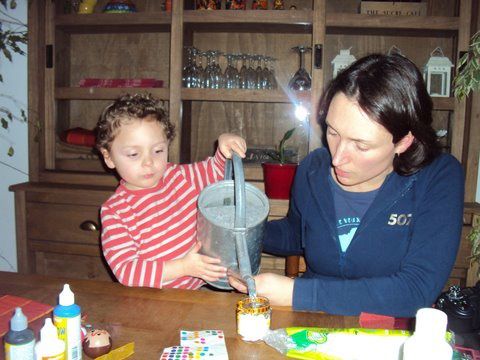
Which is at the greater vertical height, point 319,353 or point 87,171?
point 87,171

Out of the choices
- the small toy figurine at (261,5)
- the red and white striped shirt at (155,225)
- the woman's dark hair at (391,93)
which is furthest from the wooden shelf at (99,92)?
the woman's dark hair at (391,93)

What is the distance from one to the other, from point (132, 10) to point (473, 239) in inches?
62.6

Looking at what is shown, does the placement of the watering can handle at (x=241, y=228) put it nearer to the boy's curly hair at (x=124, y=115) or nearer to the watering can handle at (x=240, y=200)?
the watering can handle at (x=240, y=200)

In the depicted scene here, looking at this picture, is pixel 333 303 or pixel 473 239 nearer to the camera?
pixel 333 303

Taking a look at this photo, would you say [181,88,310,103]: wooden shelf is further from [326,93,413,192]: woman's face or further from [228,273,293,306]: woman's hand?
[228,273,293,306]: woman's hand

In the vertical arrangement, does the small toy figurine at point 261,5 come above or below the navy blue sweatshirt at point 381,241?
above

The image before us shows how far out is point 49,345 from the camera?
539mm

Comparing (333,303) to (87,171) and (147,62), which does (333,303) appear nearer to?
(87,171)

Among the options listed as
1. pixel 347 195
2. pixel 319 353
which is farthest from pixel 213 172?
pixel 319 353

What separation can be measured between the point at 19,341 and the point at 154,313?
280 millimetres

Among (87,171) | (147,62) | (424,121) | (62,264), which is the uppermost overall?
(147,62)

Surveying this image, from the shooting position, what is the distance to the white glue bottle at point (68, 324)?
1.94 feet

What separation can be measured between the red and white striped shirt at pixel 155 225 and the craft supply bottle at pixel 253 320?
0.28m

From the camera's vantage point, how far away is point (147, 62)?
211 cm
